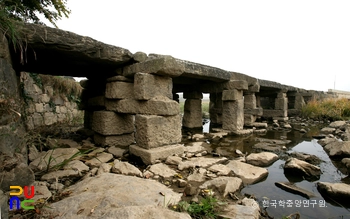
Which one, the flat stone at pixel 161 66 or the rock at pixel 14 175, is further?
the flat stone at pixel 161 66

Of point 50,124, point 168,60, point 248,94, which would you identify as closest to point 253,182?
point 168,60

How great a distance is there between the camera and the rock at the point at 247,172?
2.42 m

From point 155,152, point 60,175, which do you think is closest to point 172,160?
point 155,152

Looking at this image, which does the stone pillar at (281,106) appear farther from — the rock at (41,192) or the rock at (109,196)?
the rock at (41,192)

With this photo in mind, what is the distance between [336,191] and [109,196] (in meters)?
2.28

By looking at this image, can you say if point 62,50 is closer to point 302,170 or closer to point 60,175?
point 60,175

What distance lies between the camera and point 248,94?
6949 mm

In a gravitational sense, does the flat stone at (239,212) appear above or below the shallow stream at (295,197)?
above

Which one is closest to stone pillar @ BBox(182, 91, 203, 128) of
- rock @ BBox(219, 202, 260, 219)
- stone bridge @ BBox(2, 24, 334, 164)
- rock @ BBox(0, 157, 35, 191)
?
stone bridge @ BBox(2, 24, 334, 164)

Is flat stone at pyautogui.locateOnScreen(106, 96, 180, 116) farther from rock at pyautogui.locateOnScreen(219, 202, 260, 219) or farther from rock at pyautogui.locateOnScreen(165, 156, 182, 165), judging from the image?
rock at pyautogui.locateOnScreen(219, 202, 260, 219)

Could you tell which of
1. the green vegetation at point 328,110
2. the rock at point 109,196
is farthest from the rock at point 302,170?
the green vegetation at point 328,110

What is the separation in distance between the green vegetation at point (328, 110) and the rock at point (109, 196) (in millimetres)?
9356

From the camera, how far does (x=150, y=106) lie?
10.1 feet

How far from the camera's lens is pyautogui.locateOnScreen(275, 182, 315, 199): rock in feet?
6.78
